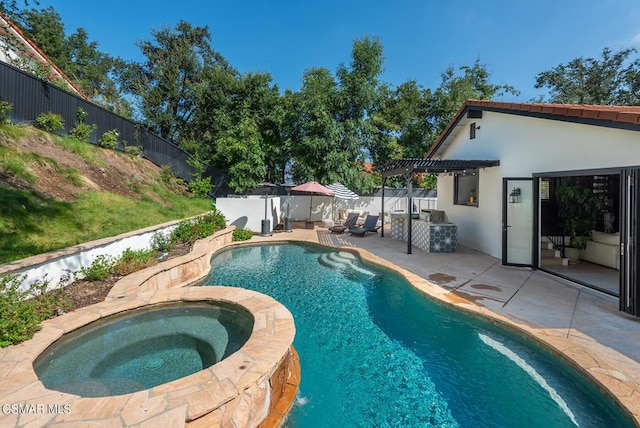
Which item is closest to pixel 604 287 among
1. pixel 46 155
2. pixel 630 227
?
pixel 630 227

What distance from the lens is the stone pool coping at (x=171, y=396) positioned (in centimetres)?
230

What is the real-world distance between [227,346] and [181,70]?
27.3 metres

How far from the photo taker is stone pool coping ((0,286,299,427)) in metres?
2.30

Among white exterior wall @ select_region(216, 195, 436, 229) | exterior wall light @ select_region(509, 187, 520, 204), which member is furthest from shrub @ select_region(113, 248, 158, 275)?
exterior wall light @ select_region(509, 187, 520, 204)

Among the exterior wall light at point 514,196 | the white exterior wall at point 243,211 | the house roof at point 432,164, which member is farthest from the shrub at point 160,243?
the exterior wall light at point 514,196

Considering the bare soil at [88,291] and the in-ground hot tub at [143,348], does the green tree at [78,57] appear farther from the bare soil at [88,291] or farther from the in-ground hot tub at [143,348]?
the in-ground hot tub at [143,348]

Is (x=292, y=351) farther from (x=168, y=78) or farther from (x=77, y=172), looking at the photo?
(x=168, y=78)

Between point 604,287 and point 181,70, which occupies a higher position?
point 181,70

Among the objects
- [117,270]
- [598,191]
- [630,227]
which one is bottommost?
[117,270]

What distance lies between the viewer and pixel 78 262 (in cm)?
559

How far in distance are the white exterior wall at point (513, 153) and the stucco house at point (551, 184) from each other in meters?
0.02

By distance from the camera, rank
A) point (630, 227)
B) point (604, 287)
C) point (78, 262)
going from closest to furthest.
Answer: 1. point (630, 227)
2. point (78, 262)
3. point (604, 287)

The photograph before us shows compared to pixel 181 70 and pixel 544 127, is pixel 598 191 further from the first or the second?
pixel 181 70

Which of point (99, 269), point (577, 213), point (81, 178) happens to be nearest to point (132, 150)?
point (81, 178)
